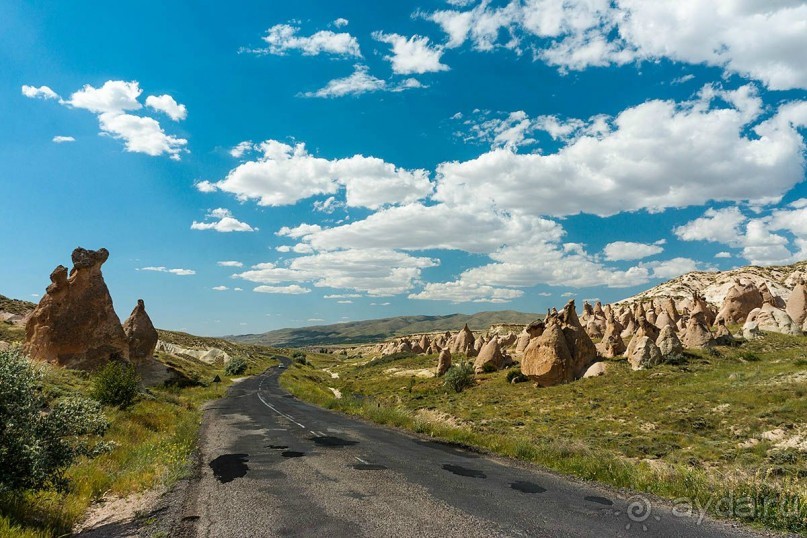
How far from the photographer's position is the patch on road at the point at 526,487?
12.5 metres

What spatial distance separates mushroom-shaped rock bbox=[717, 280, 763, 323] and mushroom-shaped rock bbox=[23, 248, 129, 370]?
73.0 meters

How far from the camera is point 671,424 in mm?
25000

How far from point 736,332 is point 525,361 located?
88.0ft

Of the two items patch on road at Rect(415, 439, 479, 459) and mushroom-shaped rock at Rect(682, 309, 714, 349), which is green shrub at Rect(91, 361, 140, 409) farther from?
mushroom-shaped rock at Rect(682, 309, 714, 349)

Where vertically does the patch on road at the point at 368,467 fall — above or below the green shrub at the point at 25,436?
below

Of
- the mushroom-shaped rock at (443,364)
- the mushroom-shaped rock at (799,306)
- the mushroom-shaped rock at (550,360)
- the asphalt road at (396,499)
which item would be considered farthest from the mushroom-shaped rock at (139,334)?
the mushroom-shaped rock at (799,306)

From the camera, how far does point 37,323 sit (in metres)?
30.2

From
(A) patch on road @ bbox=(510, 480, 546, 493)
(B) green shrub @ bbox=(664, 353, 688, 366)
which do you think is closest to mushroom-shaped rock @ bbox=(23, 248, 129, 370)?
(A) patch on road @ bbox=(510, 480, 546, 493)

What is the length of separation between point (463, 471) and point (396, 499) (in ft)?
13.6

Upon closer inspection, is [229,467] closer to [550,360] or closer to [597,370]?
[550,360]

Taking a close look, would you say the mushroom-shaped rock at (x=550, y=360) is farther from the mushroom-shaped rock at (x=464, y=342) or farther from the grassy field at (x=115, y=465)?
the mushroom-shaped rock at (x=464, y=342)

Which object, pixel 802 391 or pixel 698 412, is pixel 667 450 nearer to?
pixel 698 412

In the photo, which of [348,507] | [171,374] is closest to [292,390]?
[171,374]

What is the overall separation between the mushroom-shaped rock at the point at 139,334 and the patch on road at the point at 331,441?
96.0 feet
